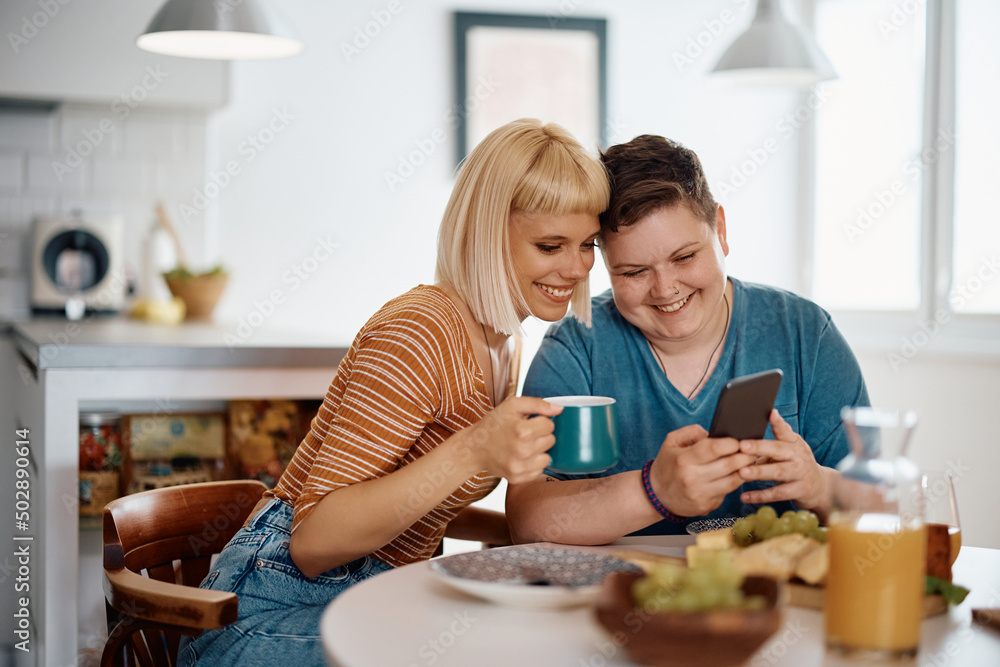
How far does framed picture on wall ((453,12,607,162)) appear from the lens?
4250 millimetres


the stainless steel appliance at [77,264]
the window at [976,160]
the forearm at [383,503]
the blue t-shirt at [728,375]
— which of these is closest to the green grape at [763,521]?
the forearm at [383,503]

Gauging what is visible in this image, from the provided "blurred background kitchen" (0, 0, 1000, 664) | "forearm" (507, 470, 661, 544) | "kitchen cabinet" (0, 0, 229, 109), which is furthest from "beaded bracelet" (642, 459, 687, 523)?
"kitchen cabinet" (0, 0, 229, 109)

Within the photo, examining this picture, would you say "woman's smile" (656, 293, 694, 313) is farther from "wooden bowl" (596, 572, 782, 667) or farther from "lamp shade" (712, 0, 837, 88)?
"lamp shade" (712, 0, 837, 88)

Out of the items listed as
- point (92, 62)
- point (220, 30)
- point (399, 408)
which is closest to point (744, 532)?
point (399, 408)

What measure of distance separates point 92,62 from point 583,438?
2868 mm

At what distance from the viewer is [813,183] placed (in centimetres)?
463

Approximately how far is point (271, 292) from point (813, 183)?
2644mm

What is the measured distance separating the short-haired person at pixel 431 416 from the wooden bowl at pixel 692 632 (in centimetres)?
39

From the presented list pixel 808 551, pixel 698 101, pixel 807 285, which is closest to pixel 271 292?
pixel 698 101

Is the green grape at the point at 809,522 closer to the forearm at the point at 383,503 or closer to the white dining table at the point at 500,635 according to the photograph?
the white dining table at the point at 500,635

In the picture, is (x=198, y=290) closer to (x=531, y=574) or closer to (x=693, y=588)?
(x=531, y=574)

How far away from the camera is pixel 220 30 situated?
2.42 metres

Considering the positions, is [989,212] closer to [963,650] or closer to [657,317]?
[657,317]

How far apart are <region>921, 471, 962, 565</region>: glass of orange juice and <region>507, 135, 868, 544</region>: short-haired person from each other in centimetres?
28
